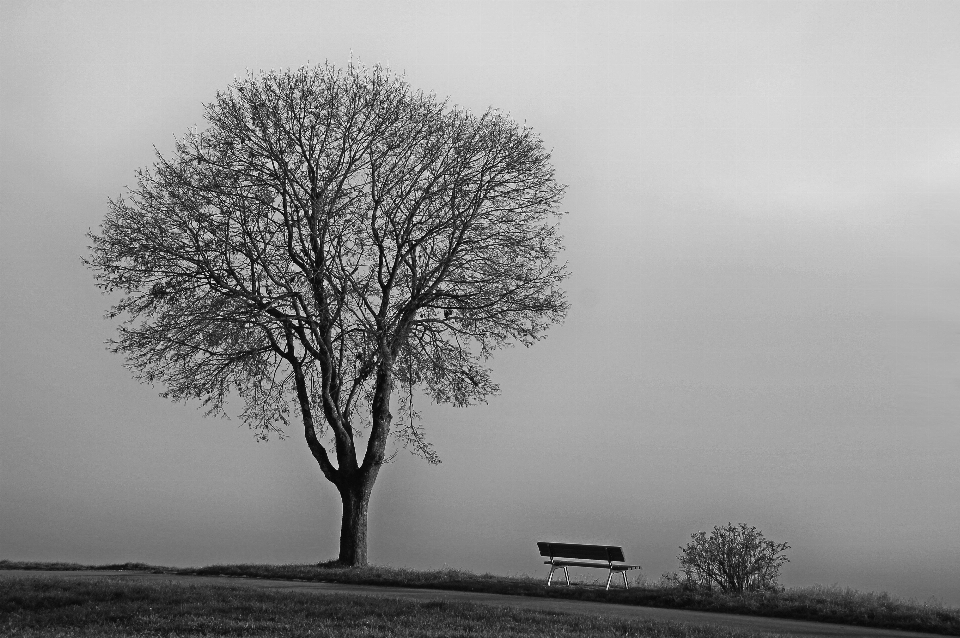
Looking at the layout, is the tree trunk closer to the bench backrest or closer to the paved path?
the paved path

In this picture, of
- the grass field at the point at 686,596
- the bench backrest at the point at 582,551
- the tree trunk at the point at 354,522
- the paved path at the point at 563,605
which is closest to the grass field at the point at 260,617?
the paved path at the point at 563,605

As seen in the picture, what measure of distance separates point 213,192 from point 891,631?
59.1 feet

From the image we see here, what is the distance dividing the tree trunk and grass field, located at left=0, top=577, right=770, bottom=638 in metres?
6.26

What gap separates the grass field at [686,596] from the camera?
16469 millimetres

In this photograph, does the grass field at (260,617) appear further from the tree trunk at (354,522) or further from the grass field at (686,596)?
the tree trunk at (354,522)

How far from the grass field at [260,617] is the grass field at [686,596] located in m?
3.25

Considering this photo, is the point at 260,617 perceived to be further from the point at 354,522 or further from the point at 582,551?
the point at 354,522

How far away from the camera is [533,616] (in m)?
15.6

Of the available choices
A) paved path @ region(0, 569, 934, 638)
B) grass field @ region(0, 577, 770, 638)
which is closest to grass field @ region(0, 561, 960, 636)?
paved path @ region(0, 569, 934, 638)

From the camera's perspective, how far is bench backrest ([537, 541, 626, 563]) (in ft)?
65.9

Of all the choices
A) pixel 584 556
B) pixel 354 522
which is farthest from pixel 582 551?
pixel 354 522

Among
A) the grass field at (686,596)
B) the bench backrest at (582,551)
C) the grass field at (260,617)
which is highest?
the bench backrest at (582,551)

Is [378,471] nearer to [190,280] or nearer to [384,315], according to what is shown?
[384,315]

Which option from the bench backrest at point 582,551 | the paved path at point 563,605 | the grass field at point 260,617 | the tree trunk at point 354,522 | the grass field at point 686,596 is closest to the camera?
the grass field at point 260,617
